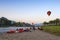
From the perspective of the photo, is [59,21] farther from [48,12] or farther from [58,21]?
[48,12]

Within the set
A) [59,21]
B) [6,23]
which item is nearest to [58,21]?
[59,21]

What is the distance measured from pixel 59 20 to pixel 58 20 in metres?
1.56

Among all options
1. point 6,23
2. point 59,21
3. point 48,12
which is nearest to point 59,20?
point 59,21

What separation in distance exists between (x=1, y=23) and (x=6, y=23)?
21.3ft

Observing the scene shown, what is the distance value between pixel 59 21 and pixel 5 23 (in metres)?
78.5

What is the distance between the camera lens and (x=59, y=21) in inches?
5940

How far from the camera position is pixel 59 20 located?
15188cm

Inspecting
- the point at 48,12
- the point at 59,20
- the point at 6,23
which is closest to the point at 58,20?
the point at 59,20

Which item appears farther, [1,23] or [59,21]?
[1,23]

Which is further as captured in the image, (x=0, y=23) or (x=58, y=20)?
(x=0, y=23)

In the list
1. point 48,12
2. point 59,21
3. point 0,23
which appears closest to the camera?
point 48,12

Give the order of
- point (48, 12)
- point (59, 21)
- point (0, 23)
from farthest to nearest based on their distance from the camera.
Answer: point (0, 23) → point (59, 21) → point (48, 12)

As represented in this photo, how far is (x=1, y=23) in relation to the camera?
198750 millimetres

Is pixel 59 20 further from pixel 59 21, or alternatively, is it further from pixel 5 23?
pixel 5 23
